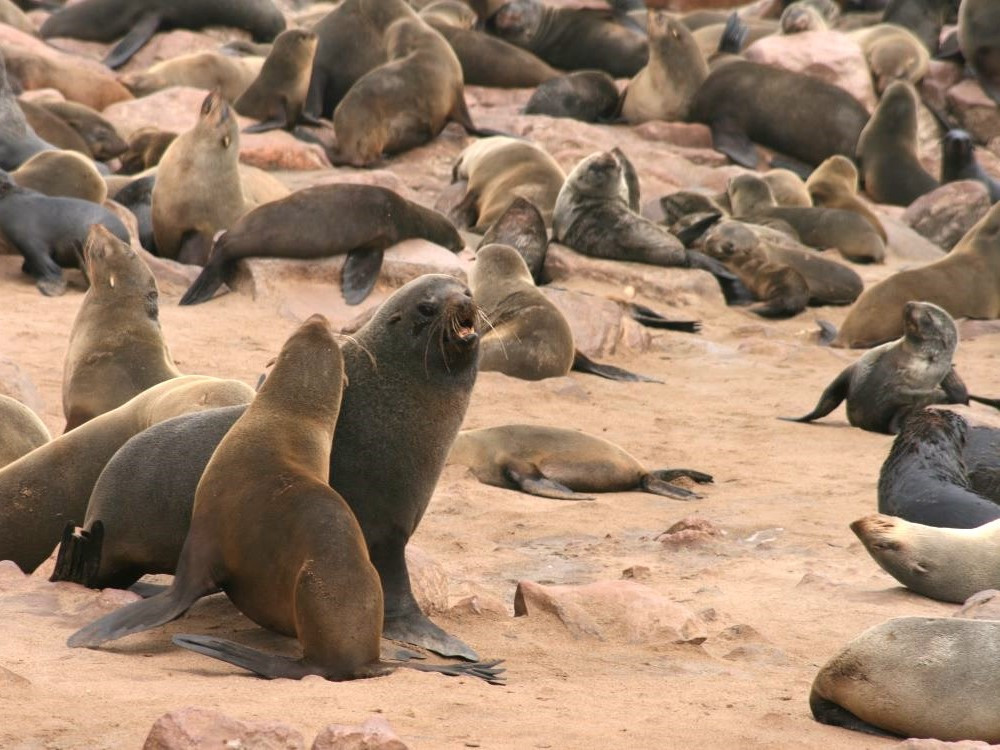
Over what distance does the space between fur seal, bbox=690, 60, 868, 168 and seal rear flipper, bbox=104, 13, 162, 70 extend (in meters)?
5.93

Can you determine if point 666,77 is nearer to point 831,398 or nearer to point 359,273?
point 359,273

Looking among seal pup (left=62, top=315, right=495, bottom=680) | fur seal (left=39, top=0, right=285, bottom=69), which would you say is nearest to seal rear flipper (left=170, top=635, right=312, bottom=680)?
seal pup (left=62, top=315, right=495, bottom=680)

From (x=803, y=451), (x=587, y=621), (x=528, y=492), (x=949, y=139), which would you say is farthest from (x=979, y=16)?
(x=587, y=621)

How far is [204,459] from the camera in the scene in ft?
13.7

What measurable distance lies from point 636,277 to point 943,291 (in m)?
2.19

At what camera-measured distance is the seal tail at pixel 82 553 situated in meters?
4.16

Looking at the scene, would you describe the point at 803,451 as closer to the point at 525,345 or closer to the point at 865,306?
the point at 525,345

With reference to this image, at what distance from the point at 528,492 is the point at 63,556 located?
9.11ft

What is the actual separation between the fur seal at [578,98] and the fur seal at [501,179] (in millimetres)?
2803

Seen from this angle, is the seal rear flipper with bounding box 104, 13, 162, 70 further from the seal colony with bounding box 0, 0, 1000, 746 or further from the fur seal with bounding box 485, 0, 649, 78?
the fur seal with bounding box 485, 0, 649, 78

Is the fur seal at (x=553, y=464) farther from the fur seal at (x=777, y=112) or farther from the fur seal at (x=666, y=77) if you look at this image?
the fur seal at (x=666, y=77)

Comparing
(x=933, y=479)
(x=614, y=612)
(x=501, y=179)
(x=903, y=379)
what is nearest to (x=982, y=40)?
(x=501, y=179)

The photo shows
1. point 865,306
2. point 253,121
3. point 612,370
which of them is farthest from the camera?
point 253,121

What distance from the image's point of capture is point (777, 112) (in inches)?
651
